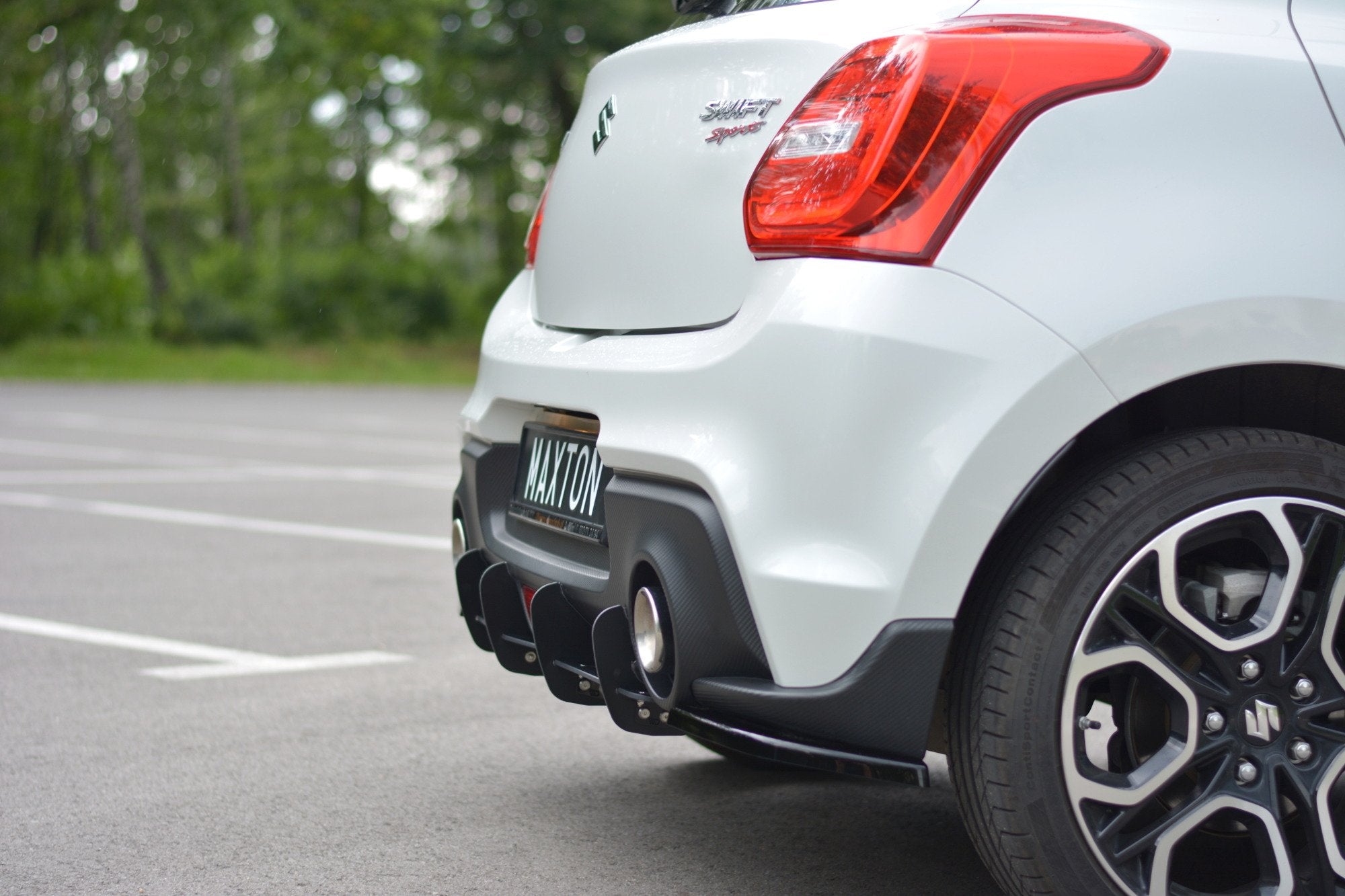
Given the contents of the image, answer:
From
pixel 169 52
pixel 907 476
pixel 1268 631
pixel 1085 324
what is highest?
pixel 169 52

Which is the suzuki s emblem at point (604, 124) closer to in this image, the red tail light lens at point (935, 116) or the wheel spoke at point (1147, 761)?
the red tail light lens at point (935, 116)

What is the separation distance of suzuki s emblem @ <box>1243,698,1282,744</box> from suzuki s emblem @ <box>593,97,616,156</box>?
4.92ft

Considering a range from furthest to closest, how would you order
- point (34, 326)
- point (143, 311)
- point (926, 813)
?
1. point (143, 311)
2. point (34, 326)
3. point (926, 813)

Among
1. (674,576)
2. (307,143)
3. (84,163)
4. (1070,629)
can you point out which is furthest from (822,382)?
(307,143)

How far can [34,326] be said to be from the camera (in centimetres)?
2589

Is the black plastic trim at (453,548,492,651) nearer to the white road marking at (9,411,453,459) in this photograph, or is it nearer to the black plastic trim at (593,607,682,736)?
the black plastic trim at (593,607,682,736)

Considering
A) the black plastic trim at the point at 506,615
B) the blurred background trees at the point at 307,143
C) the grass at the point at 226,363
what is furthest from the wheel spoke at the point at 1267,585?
the grass at the point at 226,363

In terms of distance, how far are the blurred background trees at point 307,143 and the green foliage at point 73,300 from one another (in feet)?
0.13

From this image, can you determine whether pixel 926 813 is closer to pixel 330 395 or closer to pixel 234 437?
pixel 234 437

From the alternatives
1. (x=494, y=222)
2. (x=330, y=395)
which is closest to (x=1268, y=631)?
(x=330, y=395)

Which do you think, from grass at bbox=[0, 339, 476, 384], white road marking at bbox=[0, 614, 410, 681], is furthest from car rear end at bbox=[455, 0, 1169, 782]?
grass at bbox=[0, 339, 476, 384]

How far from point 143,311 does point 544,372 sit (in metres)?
27.1

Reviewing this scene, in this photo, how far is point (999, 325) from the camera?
2164 mm

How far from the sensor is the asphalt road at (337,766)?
2.91 metres
